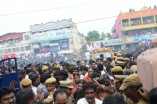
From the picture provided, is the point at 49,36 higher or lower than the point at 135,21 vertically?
lower

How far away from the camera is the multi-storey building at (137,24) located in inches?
1902

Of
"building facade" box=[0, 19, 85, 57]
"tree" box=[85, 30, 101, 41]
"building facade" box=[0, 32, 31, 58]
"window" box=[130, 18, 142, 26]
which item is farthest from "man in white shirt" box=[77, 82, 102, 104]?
"tree" box=[85, 30, 101, 41]

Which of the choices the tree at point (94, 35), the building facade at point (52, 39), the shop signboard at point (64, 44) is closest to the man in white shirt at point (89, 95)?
the building facade at point (52, 39)

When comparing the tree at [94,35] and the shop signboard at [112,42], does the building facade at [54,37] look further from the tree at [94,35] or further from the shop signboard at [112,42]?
the tree at [94,35]

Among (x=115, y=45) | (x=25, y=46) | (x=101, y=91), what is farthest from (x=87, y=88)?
(x=25, y=46)

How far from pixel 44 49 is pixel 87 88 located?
48012mm

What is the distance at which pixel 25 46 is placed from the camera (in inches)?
2190

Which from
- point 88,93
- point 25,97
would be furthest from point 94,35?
point 25,97

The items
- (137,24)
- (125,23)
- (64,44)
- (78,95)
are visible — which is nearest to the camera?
(78,95)

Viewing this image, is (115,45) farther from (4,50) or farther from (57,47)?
(4,50)

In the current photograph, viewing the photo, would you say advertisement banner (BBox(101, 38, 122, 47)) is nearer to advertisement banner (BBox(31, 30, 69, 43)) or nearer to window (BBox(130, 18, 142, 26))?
window (BBox(130, 18, 142, 26))

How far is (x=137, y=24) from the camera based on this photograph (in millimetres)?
49250

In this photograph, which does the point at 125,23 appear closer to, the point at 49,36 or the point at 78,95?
the point at 49,36

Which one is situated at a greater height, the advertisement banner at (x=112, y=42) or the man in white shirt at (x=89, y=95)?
the advertisement banner at (x=112, y=42)
